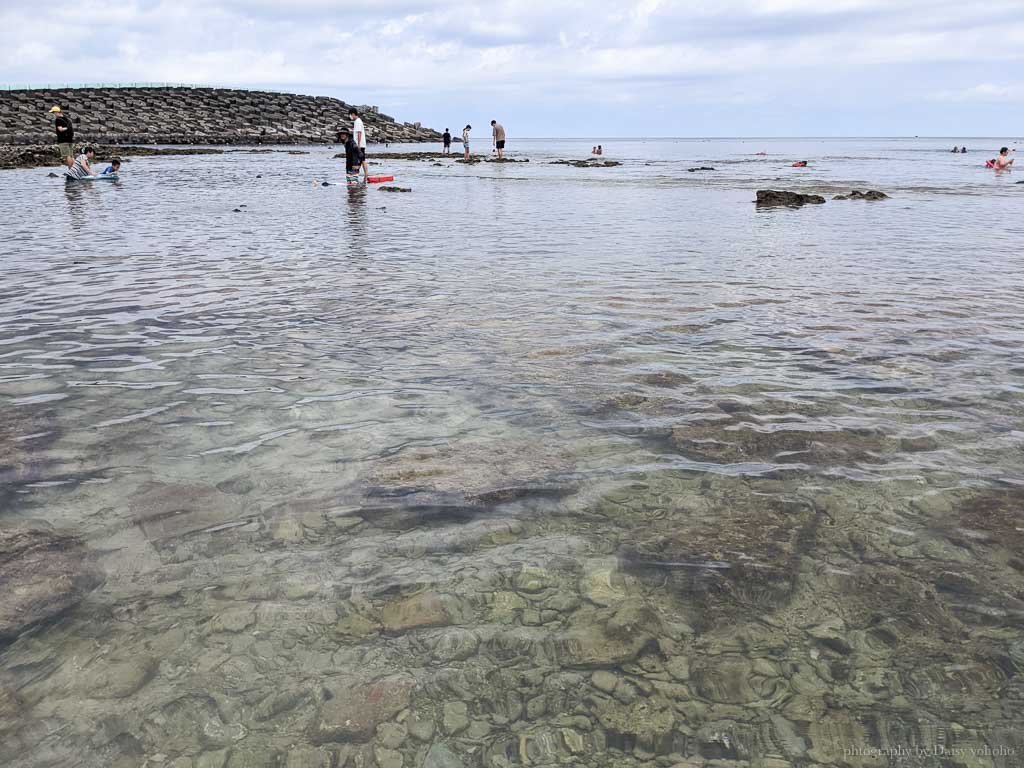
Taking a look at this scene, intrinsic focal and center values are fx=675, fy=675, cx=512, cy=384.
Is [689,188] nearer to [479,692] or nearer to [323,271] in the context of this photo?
[323,271]

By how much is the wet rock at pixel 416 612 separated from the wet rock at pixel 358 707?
360mm

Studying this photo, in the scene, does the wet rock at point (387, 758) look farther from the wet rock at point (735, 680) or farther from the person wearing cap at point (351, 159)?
the person wearing cap at point (351, 159)

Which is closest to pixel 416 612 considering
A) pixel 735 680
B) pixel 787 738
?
pixel 735 680

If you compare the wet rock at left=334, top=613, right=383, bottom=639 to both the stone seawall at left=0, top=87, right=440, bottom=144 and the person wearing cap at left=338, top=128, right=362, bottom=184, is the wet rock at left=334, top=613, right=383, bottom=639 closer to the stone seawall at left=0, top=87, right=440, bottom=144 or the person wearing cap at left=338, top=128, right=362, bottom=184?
the person wearing cap at left=338, top=128, right=362, bottom=184

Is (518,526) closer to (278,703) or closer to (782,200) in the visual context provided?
(278,703)

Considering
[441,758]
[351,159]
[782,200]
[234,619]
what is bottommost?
[441,758]

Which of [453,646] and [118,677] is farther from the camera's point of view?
[453,646]

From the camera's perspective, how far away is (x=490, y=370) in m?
7.29

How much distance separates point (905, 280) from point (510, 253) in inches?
309

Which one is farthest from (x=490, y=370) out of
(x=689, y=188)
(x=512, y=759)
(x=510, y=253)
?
(x=689, y=188)

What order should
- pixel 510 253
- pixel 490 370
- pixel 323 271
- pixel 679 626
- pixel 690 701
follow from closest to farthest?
pixel 690 701 < pixel 679 626 < pixel 490 370 < pixel 323 271 < pixel 510 253

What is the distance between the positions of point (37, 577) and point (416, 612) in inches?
85.7

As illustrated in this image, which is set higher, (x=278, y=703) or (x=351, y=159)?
(x=351, y=159)

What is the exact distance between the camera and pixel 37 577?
3.79 meters
